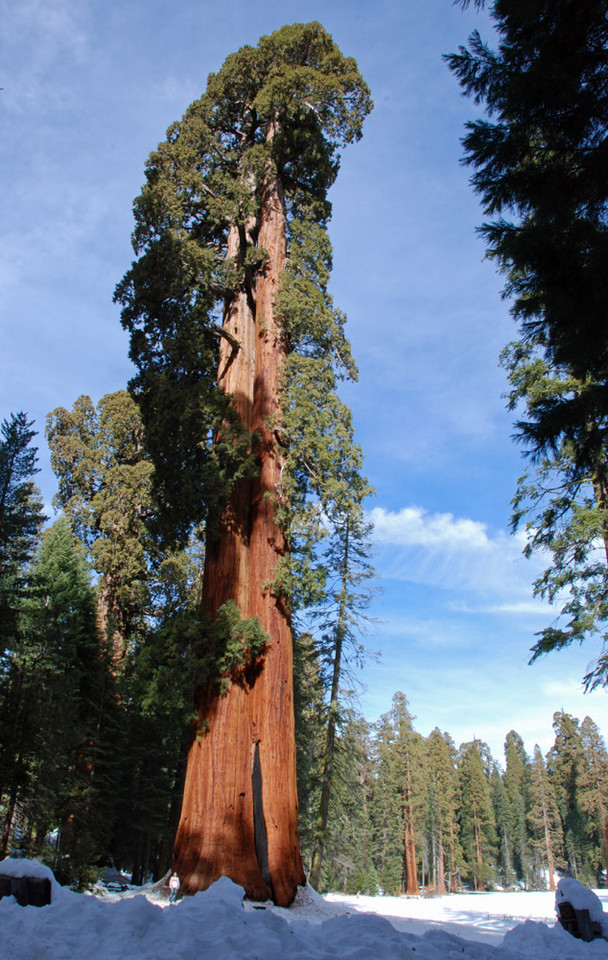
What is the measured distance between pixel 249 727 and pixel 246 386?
5.31m

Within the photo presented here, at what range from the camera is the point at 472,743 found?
61.6 metres

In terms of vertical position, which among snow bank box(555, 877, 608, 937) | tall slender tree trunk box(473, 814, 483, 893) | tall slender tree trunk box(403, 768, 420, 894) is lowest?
tall slender tree trunk box(473, 814, 483, 893)

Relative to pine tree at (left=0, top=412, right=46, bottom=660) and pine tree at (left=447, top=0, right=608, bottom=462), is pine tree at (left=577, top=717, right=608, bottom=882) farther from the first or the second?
pine tree at (left=447, top=0, right=608, bottom=462)

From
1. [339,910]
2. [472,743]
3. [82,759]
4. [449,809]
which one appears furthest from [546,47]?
[472,743]

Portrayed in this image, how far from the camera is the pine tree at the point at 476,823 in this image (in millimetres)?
52906

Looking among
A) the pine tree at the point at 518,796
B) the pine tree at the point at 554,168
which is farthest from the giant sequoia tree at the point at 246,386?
the pine tree at the point at 518,796

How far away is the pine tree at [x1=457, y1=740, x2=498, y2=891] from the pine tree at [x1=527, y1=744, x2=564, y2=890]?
4.36m

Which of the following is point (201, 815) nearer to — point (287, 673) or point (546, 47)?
point (287, 673)

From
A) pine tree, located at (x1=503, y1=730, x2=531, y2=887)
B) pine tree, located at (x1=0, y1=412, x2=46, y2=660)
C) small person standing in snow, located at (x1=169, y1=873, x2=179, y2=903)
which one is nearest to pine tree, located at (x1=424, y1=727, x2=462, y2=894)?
pine tree, located at (x1=503, y1=730, x2=531, y2=887)

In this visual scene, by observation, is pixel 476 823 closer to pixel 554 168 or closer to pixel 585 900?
pixel 585 900

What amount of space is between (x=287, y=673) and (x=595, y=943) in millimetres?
5052

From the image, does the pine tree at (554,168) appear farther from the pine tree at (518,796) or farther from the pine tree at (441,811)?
the pine tree at (518,796)

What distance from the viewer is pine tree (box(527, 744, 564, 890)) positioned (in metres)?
47.2

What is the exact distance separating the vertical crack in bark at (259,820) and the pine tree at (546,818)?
50204 mm
